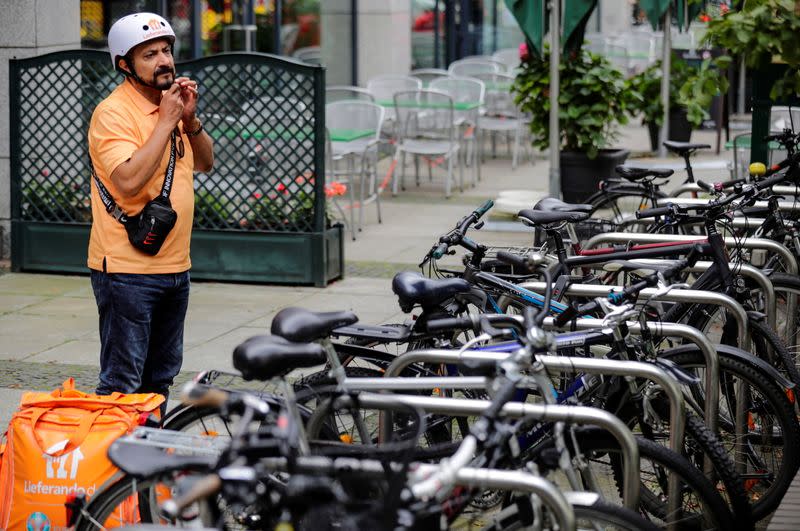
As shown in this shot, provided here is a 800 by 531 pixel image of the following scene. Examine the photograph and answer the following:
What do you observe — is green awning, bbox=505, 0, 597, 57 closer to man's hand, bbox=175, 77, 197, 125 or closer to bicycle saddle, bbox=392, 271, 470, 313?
man's hand, bbox=175, 77, 197, 125

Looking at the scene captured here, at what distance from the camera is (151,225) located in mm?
4715

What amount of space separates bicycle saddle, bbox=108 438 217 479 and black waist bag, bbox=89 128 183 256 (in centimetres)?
165

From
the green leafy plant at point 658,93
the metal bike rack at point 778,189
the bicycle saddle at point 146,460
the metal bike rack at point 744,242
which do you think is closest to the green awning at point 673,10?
the green leafy plant at point 658,93

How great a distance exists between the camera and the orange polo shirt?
4.70 metres

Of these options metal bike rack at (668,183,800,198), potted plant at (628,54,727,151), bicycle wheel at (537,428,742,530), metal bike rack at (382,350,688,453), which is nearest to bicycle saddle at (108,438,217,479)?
metal bike rack at (382,350,688,453)

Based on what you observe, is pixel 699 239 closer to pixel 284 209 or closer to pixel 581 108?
pixel 284 209

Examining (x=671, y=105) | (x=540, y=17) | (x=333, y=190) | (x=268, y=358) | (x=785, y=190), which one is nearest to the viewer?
(x=268, y=358)

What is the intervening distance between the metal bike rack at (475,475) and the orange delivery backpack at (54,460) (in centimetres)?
127

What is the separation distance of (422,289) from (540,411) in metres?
1.05

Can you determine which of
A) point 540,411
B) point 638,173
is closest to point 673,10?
point 638,173

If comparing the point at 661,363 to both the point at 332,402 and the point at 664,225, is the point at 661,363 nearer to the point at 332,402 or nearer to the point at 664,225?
the point at 332,402

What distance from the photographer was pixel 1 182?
9.88 meters

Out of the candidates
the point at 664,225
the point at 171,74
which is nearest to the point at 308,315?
the point at 171,74

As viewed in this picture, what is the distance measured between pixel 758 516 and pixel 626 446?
155 cm
